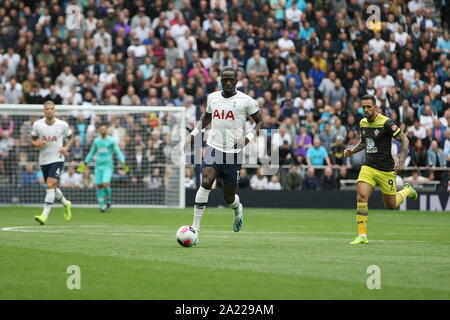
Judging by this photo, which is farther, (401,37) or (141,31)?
(401,37)

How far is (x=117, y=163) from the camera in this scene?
30750 mm

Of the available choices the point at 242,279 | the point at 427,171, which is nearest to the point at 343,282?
the point at 242,279

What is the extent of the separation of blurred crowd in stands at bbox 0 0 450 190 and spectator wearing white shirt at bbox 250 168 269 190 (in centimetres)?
7

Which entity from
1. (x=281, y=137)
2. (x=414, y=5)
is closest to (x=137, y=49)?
(x=281, y=137)

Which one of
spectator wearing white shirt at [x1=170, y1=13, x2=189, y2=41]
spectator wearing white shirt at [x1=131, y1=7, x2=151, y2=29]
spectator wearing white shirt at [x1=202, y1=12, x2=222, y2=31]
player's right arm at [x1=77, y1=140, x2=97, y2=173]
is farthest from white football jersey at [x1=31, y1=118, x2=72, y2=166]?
spectator wearing white shirt at [x1=202, y1=12, x2=222, y2=31]

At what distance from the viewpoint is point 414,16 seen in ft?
115

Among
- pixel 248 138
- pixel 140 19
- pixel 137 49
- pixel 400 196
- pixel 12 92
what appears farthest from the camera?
pixel 140 19

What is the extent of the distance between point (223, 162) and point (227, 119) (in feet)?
2.27

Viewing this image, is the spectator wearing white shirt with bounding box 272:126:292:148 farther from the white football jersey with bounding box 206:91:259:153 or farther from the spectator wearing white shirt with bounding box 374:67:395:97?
the white football jersey with bounding box 206:91:259:153

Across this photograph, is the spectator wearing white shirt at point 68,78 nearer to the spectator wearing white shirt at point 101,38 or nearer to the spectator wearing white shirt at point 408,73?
the spectator wearing white shirt at point 101,38

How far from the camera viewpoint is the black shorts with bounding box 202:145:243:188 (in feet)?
48.3

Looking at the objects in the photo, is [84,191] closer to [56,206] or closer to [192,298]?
[56,206]

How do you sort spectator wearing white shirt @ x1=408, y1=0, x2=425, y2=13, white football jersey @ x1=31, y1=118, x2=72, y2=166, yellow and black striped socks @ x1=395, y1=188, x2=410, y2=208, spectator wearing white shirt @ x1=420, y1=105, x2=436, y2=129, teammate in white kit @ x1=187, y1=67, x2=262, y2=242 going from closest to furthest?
1. teammate in white kit @ x1=187, y1=67, x2=262, y2=242
2. yellow and black striped socks @ x1=395, y1=188, x2=410, y2=208
3. white football jersey @ x1=31, y1=118, x2=72, y2=166
4. spectator wearing white shirt @ x1=420, y1=105, x2=436, y2=129
5. spectator wearing white shirt @ x1=408, y1=0, x2=425, y2=13

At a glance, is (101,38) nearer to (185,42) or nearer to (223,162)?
(185,42)
